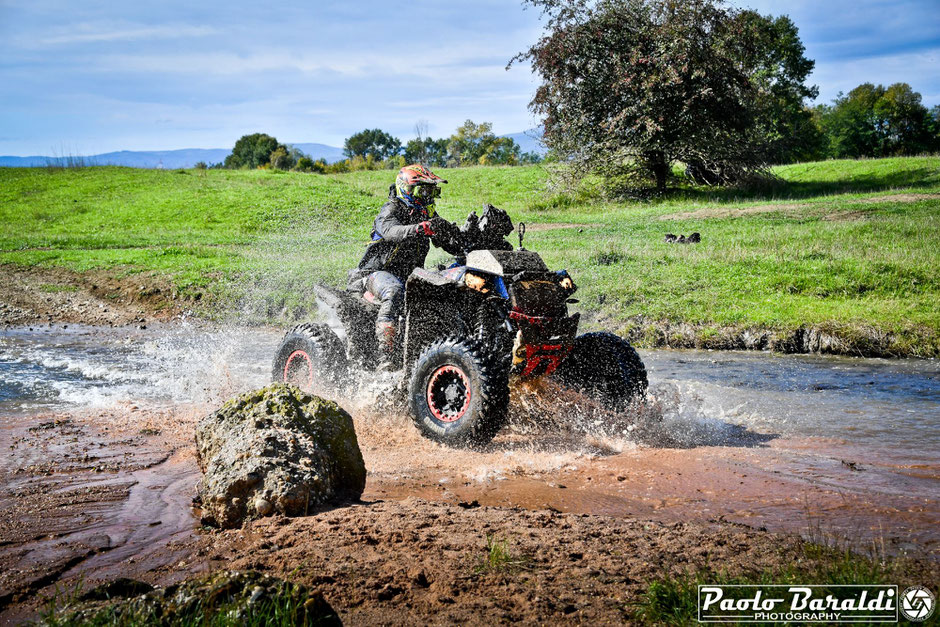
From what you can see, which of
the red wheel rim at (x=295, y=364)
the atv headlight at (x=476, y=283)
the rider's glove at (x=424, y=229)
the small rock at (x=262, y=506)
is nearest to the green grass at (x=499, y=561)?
the small rock at (x=262, y=506)

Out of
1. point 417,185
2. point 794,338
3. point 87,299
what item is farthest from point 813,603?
point 87,299

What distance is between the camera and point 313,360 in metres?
7.87

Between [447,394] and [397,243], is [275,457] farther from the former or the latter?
[397,243]

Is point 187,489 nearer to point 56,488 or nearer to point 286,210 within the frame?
point 56,488

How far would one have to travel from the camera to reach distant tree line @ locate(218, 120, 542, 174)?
7756cm

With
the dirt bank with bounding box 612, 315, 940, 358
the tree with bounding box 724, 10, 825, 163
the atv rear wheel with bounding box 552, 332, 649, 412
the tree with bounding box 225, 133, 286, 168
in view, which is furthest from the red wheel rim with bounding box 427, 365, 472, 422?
the tree with bounding box 225, 133, 286, 168

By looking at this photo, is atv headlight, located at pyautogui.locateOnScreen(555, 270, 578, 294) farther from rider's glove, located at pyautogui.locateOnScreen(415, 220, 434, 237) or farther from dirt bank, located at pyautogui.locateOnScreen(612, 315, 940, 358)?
dirt bank, located at pyautogui.locateOnScreen(612, 315, 940, 358)

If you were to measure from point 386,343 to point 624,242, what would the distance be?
44.2ft

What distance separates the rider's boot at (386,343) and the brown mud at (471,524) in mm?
815

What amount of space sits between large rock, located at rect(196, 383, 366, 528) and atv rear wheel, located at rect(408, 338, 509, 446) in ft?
3.88

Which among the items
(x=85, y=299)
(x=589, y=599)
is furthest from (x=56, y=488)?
(x=85, y=299)

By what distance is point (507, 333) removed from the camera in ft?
20.9

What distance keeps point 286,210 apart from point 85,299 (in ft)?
56.8

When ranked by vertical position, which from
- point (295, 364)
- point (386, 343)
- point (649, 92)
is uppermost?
point (649, 92)
